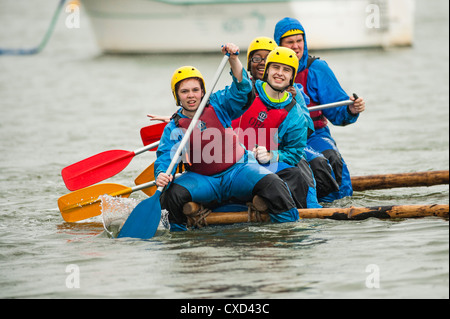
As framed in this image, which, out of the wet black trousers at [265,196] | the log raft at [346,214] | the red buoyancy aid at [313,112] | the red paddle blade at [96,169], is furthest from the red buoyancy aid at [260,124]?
the red paddle blade at [96,169]

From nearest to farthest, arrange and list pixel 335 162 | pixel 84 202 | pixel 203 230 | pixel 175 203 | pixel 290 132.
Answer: pixel 175 203
pixel 203 230
pixel 290 132
pixel 84 202
pixel 335 162

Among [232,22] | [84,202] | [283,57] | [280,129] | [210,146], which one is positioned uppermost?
[232,22]

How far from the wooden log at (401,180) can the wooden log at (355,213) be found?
1.42m

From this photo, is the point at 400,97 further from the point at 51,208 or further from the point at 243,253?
the point at 243,253

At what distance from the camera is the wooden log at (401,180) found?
Answer: 24.6 feet

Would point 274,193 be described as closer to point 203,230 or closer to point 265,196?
point 265,196

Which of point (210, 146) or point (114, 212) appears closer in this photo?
point (210, 146)

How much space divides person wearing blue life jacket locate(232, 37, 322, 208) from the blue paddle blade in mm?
959

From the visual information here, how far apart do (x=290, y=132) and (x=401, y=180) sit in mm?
1602

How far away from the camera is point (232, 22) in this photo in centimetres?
2248

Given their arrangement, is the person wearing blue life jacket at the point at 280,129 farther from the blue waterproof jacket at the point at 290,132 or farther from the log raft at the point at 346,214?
the log raft at the point at 346,214

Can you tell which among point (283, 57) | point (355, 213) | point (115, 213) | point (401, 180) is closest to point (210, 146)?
point (283, 57)

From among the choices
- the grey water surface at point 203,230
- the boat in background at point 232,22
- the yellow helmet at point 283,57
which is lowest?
the grey water surface at point 203,230
